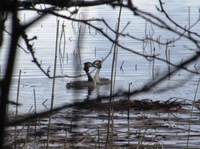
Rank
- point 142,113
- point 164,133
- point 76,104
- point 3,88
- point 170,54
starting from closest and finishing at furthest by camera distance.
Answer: point 3,88 → point 76,104 → point 164,133 → point 142,113 → point 170,54

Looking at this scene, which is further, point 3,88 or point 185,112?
point 185,112

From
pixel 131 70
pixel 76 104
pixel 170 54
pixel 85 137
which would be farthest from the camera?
pixel 170 54

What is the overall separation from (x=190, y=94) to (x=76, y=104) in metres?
10.00

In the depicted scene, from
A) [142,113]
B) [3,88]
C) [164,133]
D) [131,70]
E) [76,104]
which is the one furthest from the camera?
[131,70]

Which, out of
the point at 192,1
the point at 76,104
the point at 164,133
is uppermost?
the point at 192,1

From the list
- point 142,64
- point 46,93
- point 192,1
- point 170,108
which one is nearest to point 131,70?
point 142,64

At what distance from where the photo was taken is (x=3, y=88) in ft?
4.46

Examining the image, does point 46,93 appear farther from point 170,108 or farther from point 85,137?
point 85,137

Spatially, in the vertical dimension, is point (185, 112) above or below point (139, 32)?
below

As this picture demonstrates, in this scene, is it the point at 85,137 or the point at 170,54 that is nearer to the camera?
the point at 85,137

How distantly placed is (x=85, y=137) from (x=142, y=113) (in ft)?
8.65

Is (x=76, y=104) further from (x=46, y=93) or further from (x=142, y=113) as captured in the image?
(x=46, y=93)

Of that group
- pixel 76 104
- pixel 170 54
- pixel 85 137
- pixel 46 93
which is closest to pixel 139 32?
pixel 170 54

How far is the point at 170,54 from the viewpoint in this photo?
14.6m
